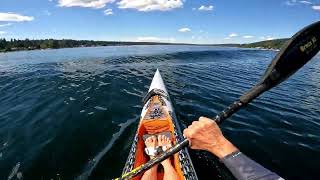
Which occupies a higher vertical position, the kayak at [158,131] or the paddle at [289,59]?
the paddle at [289,59]

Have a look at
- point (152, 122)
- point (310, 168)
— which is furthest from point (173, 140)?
point (310, 168)

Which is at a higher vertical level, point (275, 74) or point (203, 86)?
point (275, 74)

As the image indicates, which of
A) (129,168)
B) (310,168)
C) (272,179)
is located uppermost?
(272,179)

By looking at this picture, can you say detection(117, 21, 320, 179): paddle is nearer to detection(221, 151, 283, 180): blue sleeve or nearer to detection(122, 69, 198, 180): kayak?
detection(221, 151, 283, 180): blue sleeve

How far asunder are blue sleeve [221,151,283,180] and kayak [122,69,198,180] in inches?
186

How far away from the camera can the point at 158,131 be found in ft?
36.9

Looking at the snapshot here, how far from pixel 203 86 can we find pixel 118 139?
41.8ft

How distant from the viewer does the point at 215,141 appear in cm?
291

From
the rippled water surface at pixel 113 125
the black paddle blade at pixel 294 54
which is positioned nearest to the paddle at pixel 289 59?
the black paddle blade at pixel 294 54

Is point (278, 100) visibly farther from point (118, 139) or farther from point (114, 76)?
point (114, 76)

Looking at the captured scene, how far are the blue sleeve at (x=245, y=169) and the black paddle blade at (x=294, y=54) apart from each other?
2.79 feet

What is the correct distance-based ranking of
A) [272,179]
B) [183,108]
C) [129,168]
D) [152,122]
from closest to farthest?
[272,179], [129,168], [152,122], [183,108]

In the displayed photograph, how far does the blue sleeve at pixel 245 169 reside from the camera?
9.09 feet

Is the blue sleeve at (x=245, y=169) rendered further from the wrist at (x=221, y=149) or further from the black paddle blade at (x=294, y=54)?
the black paddle blade at (x=294, y=54)
